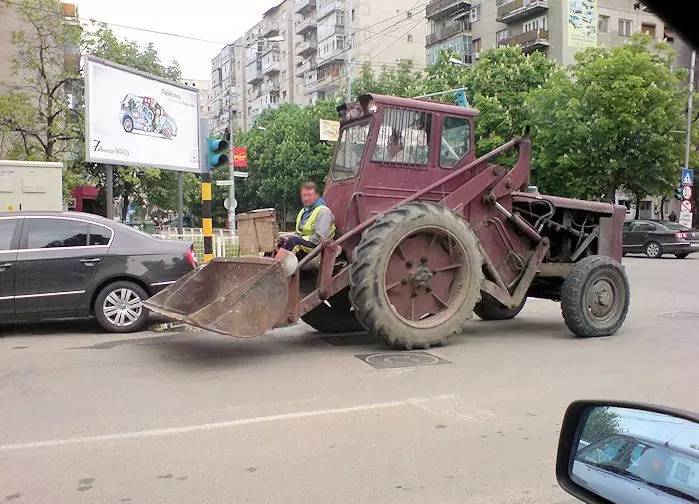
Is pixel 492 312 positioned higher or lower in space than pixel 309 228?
lower

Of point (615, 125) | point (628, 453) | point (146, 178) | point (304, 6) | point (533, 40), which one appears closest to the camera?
point (628, 453)

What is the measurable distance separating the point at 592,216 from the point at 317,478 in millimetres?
6504

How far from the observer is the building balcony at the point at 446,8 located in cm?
5597

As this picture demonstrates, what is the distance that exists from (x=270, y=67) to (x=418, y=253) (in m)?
84.0

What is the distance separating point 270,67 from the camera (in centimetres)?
8656

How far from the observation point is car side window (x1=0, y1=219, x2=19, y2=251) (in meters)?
Answer: 8.36

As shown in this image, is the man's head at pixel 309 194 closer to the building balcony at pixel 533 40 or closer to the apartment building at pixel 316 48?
the building balcony at pixel 533 40

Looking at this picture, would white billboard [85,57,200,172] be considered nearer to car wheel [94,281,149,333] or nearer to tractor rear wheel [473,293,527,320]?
car wheel [94,281,149,333]

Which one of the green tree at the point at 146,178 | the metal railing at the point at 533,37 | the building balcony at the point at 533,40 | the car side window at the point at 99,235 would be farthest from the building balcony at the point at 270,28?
the car side window at the point at 99,235

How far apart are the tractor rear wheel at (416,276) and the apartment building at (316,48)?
4660cm

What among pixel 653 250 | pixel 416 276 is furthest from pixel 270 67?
pixel 416 276

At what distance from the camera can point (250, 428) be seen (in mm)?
4762

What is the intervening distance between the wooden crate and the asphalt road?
124 cm

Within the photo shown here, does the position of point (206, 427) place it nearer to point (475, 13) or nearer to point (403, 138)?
point (403, 138)
